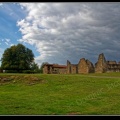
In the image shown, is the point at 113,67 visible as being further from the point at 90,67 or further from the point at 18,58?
the point at 18,58

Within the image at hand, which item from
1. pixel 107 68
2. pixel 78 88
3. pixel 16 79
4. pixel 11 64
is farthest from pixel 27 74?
pixel 107 68

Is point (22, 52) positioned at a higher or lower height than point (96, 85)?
higher

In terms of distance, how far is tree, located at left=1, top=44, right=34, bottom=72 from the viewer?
884 cm

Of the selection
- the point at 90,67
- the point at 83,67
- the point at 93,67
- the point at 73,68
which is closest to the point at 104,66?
the point at 93,67

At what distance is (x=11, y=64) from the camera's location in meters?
9.23

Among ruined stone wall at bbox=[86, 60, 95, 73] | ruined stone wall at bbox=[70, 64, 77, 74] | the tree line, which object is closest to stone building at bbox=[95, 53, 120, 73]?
ruined stone wall at bbox=[86, 60, 95, 73]

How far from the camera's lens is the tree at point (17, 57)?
348 inches

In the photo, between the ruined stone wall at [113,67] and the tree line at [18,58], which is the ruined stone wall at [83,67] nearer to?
the ruined stone wall at [113,67]

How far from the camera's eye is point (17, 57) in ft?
28.6

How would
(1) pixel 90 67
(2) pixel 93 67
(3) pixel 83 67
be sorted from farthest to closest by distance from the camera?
1. (2) pixel 93 67
2. (1) pixel 90 67
3. (3) pixel 83 67

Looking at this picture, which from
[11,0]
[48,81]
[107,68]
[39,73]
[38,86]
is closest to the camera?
[11,0]
